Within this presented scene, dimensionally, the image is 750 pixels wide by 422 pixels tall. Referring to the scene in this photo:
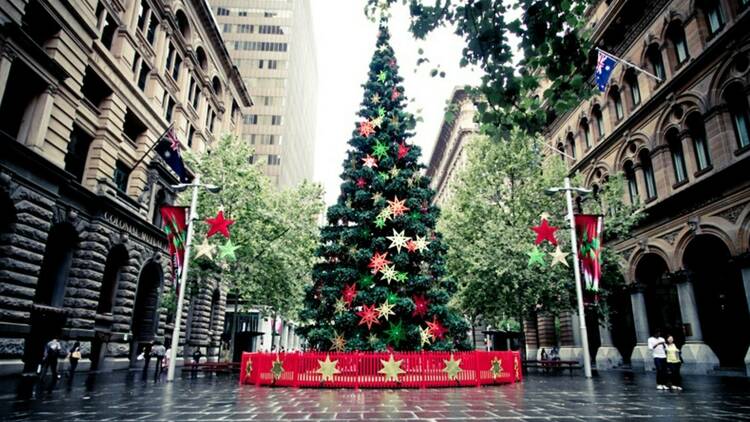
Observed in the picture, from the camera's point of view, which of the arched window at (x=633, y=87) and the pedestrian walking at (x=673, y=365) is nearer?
the pedestrian walking at (x=673, y=365)

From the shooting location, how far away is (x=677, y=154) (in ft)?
75.5

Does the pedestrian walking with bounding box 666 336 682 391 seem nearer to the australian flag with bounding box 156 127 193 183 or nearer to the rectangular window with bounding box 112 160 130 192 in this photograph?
the australian flag with bounding box 156 127 193 183

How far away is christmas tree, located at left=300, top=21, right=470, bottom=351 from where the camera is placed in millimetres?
15688

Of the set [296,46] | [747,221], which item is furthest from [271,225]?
[296,46]

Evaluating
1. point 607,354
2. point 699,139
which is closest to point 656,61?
point 699,139

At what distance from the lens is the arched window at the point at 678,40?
22.2 metres

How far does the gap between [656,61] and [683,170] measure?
648cm

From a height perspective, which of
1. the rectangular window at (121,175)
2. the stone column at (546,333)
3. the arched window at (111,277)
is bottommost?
the stone column at (546,333)

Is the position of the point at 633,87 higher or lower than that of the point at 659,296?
higher

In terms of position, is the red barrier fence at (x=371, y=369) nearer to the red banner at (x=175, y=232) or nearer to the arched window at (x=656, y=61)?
the red banner at (x=175, y=232)

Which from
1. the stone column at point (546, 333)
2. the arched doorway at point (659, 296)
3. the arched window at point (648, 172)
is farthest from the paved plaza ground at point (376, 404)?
the stone column at point (546, 333)

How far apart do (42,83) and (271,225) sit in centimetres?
1283

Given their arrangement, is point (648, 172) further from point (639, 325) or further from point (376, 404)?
point (376, 404)

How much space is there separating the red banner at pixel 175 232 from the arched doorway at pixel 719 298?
22859 mm
